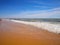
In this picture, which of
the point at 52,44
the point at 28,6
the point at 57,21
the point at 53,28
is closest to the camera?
the point at 52,44

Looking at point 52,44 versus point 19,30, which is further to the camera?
point 19,30

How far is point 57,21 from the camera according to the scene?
224 cm

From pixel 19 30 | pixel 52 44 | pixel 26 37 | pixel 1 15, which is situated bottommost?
pixel 52 44

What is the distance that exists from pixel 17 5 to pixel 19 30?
1.68 ft

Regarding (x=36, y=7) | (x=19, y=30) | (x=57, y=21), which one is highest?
(x=36, y=7)

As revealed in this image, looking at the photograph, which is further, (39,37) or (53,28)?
(53,28)

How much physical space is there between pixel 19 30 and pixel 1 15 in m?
0.48

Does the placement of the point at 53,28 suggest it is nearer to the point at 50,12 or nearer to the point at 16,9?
the point at 50,12

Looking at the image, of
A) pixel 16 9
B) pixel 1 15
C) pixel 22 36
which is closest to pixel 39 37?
pixel 22 36

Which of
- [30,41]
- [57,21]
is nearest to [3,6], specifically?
[30,41]

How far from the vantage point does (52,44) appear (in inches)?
77.3

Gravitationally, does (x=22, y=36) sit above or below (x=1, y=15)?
below

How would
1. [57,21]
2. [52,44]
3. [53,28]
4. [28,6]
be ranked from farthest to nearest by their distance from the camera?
[53,28] → [57,21] → [28,6] → [52,44]

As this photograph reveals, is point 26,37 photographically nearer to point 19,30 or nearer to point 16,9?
point 19,30
